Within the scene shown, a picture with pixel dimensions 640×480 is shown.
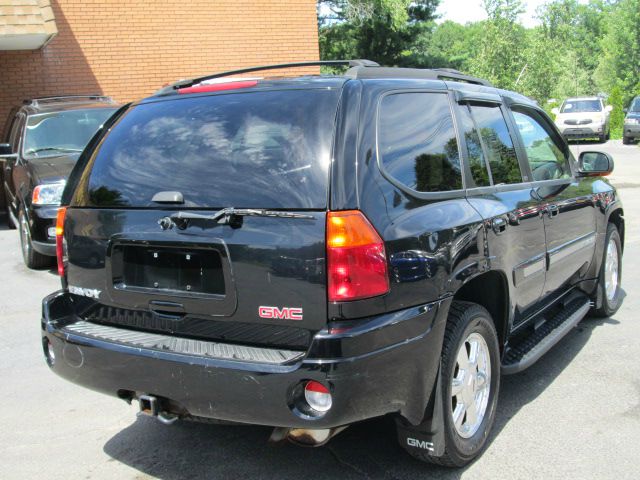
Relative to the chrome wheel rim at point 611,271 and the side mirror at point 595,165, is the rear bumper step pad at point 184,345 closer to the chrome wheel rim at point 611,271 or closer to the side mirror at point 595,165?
the side mirror at point 595,165

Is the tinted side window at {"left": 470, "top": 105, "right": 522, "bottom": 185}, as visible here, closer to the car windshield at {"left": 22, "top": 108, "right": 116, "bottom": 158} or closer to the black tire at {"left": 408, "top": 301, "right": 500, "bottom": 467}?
the black tire at {"left": 408, "top": 301, "right": 500, "bottom": 467}

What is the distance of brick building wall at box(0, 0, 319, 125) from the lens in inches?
531

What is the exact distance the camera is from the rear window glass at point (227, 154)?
3.00 metres

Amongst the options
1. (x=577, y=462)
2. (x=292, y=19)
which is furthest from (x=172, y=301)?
(x=292, y=19)

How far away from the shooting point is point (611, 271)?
6117 mm

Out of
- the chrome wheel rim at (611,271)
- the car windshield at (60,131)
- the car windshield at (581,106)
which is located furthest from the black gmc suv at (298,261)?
the car windshield at (581,106)

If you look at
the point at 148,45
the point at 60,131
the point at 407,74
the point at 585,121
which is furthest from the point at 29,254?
the point at 585,121

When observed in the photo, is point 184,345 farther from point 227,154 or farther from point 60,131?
point 60,131

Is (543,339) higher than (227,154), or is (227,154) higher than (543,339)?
(227,154)

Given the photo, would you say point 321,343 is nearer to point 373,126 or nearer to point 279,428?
point 279,428

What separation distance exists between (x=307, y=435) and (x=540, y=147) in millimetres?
2966

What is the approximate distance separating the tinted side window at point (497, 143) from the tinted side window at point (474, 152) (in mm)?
81

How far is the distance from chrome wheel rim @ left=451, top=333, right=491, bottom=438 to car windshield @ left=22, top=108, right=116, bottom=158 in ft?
22.3

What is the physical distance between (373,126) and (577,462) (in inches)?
77.0
